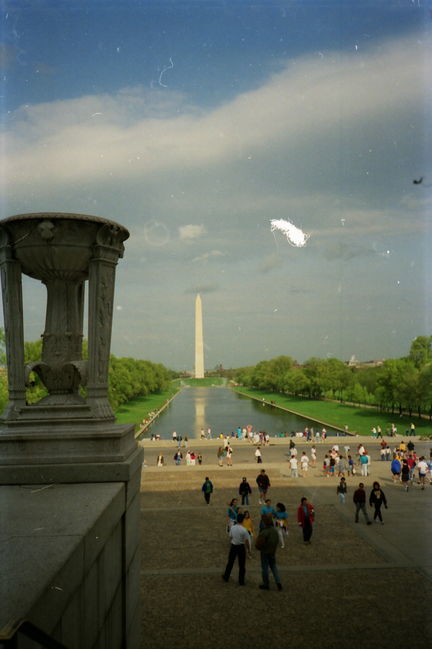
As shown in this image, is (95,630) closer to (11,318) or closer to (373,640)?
(11,318)

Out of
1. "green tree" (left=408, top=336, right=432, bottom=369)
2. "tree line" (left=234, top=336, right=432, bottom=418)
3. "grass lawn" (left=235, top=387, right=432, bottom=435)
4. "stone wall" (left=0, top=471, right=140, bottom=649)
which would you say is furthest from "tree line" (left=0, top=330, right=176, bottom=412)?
"green tree" (left=408, top=336, right=432, bottom=369)

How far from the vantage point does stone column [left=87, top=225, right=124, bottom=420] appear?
6.93 meters

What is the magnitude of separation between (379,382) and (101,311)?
55.3 meters

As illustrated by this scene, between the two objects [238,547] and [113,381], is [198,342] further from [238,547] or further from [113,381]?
[238,547]

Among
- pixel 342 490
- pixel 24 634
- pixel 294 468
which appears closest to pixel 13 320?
pixel 24 634

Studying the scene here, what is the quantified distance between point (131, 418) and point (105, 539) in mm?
55610

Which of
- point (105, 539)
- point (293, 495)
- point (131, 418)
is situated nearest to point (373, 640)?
point (105, 539)

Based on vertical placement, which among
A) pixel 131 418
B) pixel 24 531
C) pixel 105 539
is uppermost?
pixel 24 531

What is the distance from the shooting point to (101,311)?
7.04 meters

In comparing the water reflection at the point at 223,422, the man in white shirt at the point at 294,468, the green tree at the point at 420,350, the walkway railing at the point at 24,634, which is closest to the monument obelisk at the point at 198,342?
the water reflection at the point at 223,422

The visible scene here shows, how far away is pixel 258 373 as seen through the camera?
443 ft

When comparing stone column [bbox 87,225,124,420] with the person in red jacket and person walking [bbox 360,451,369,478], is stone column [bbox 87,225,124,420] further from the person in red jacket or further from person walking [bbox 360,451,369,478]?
person walking [bbox 360,451,369,478]

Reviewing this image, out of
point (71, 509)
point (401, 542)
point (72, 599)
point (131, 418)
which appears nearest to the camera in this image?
point (72, 599)

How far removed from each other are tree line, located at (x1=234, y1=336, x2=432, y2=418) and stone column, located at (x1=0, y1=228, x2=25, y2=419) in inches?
1928
